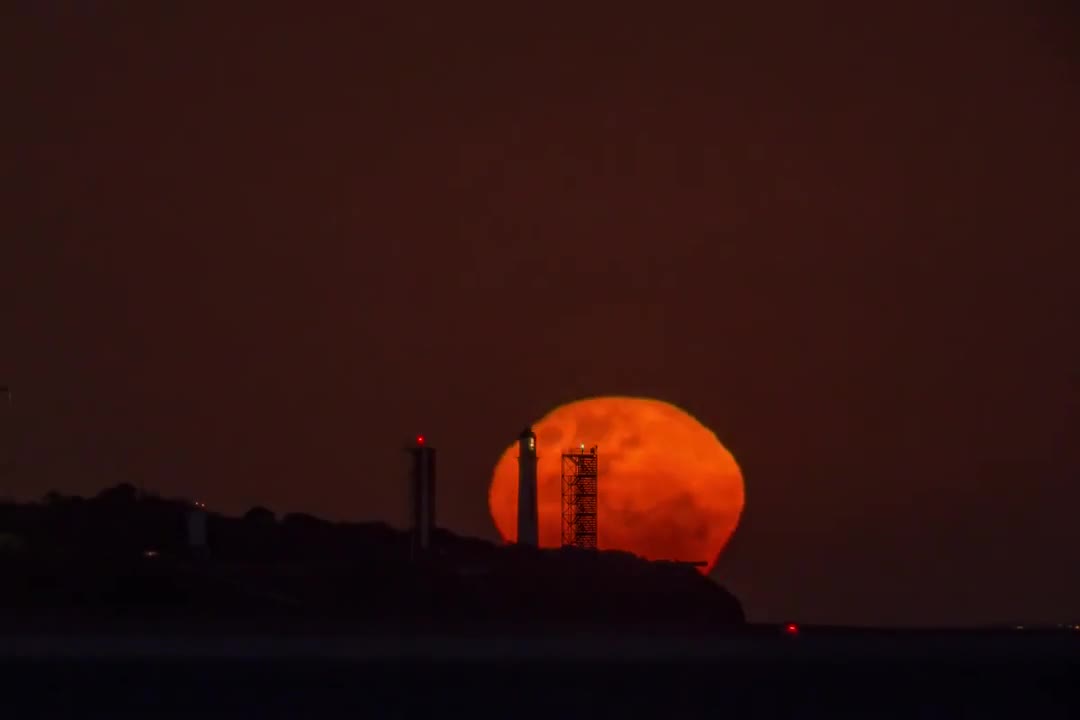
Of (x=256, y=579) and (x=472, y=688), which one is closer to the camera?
(x=472, y=688)

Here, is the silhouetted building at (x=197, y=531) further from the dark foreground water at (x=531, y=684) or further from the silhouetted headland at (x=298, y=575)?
the dark foreground water at (x=531, y=684)

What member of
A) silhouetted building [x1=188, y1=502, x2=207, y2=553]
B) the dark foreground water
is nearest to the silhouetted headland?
silhouetted building [x1=188, y1=502, x2=207, y2=553]

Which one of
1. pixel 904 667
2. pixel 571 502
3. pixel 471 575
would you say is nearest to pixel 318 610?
pixel 471 575

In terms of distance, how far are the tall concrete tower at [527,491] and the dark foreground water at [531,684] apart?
56.7 meters

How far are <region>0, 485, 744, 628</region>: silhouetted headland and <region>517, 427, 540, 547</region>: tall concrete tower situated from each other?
3.78 feet

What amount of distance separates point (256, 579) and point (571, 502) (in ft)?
109

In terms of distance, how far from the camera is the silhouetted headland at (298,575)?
58.5 m

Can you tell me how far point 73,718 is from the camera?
2875 cm

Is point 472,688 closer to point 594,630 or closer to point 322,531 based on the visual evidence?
point 594,630

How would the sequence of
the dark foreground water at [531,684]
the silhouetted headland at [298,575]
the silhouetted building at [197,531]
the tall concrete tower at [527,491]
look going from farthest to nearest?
1. the tall concrete tower at [527,491]
2. the silhouetted building at [197,531]
3. the silhouetted headland at [298,575]
4. the dark foreground water at [531,684]

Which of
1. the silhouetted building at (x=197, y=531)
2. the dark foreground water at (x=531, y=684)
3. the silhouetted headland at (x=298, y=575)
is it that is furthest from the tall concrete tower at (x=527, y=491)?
the dark foreground water at (x=531, y=684)

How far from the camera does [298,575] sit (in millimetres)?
76250

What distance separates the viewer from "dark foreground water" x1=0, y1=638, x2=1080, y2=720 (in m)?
30.1

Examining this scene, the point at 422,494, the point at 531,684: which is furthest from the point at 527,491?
the point at 531,684
